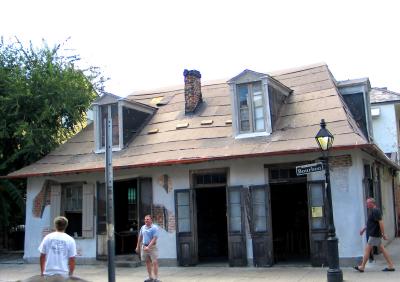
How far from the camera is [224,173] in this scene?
14906 millimetres

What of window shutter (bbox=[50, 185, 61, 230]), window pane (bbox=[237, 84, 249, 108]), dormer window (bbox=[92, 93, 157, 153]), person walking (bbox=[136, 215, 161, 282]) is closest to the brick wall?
window pane (bbox=[237, 84, 249, 108])

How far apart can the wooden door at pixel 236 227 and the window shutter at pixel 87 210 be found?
4784 millimetres

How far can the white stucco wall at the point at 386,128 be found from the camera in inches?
1005

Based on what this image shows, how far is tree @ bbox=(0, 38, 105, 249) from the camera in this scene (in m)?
19.0

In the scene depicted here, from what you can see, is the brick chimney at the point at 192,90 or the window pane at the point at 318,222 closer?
the window pane at the point at 318,222

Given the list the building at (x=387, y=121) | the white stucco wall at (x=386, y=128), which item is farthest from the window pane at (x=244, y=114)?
the white stucco wall at (x=386, y=128)

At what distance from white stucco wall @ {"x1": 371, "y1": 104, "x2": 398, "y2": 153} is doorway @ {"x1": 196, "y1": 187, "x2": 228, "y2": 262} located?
1123 cm

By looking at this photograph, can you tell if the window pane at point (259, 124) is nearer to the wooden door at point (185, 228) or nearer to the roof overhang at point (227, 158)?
the roof overhang at point (227, 158)

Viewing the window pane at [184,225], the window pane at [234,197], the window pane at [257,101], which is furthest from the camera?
the window pane at [257,101]

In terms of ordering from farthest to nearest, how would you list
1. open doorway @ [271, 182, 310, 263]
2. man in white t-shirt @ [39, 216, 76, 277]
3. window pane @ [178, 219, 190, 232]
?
open doorway @ [271, 182, 310, 263] → window pane @ [178, 219, 190, 232] → man in white t-shirt @ [39, 216, 76, 277]

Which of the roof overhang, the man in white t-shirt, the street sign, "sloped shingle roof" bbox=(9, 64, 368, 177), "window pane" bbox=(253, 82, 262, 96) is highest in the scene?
"window pane" bbox=(253, 82, 262, 96)

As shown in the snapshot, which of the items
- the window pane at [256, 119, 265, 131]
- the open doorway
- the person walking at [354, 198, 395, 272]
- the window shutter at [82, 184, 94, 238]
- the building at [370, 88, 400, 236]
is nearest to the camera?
the person walking at [354, 198, 395, 272]

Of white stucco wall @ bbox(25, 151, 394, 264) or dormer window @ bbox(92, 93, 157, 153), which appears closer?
white stucco wall @ bbox(25, 151, 394, 264)

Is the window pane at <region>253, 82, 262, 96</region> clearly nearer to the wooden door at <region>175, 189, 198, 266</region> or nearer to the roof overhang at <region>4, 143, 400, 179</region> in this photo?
the roof overhang at <region>4, 143, 400, 179</region>
